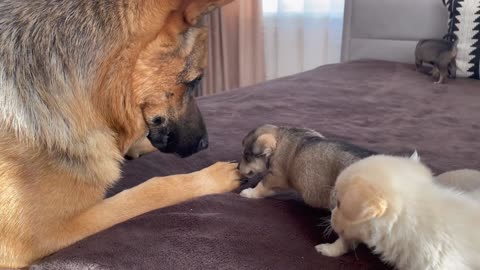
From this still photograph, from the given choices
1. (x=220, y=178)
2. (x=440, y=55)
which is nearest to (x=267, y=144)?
(x=220, y=178)

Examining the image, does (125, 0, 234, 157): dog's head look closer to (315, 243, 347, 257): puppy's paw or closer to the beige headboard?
(315, 243, 347, 257): puppy's paw

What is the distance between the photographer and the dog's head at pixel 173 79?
118cm

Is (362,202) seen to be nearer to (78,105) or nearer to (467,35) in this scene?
(78,105)

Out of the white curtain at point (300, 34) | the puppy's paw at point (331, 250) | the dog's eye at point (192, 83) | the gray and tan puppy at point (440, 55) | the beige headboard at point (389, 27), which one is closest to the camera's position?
the puppy's paw at point (331, 250)

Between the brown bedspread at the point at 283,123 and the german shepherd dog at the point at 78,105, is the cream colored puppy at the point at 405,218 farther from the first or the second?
the german shepherd dog at the point at 78,105

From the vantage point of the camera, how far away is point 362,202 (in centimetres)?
89

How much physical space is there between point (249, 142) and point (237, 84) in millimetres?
2486

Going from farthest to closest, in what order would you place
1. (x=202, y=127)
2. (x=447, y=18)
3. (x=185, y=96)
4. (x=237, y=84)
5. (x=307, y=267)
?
(x=237, y=84), (x=447, y=18), (x=202, y=127), (x=185, y=96), (x=307, y=267)

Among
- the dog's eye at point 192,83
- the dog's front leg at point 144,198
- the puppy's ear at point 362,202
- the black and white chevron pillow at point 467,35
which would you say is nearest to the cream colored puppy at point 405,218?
the puppy's ear at point 362,202

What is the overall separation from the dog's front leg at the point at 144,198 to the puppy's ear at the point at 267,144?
10 cm

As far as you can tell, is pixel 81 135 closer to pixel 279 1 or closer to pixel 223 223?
pixel 223 223

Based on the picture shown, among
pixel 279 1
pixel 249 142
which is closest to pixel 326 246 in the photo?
→ pixel 249 142

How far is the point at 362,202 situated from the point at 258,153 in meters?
0.44

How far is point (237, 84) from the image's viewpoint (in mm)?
3783
